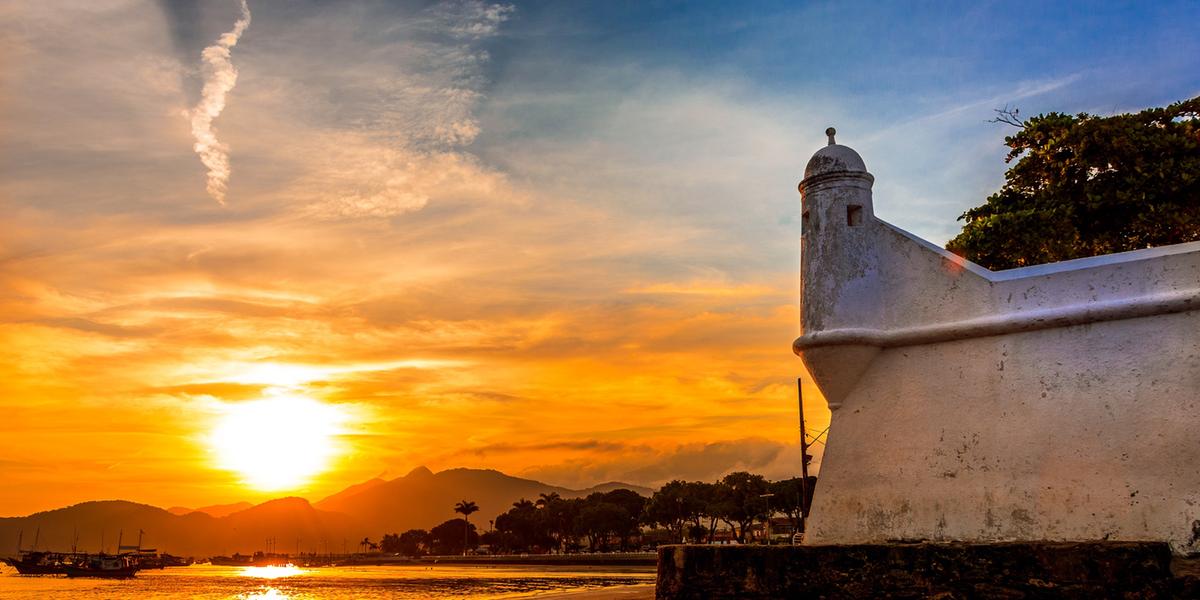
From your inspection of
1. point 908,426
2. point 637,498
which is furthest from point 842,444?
point 637,498

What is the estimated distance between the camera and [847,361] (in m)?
11.3

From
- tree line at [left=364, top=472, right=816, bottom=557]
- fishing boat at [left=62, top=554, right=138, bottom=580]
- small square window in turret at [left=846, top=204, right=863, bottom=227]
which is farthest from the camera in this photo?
fishing boat at [left=62, top=554, right=138, bottom=580]

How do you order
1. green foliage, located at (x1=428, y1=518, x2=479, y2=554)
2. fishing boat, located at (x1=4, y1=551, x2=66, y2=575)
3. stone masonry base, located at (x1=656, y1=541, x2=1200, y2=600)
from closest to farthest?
stone masonry base, located at (x1=656, y1=541, x2=1200, y2=600) < fishing boat, located at (x1=4, y1=551, x2=66, y2=575) < green foliage, located at (x1=428, y1=518, x2=479, y2=554)

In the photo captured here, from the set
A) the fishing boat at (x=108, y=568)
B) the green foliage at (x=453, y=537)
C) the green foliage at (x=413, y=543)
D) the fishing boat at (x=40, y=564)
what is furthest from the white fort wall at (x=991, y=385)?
the green foliage at (x=413, y=543)

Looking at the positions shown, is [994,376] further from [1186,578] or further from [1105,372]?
[1186,578]

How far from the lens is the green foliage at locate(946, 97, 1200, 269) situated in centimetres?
1602

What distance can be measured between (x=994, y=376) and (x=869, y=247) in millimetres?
2343

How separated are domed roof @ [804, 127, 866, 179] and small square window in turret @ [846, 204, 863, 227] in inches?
20.0

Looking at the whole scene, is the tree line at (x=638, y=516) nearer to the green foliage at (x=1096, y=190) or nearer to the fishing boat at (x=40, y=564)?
the green foliage at (x=1096, y=190)

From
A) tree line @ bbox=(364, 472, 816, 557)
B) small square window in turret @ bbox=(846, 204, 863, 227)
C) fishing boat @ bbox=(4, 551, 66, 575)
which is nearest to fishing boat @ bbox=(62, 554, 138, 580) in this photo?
fishing boat @ bbox=(4, 551, 66, 575)

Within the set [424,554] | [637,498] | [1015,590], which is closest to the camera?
[1015,590]

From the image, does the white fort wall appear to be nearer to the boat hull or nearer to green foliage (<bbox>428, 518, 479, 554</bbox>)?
the boat hull

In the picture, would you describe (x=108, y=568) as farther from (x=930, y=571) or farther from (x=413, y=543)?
(x=930, y=571)

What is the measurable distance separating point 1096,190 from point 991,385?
8788 millimetres
